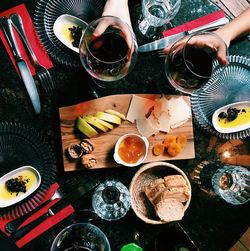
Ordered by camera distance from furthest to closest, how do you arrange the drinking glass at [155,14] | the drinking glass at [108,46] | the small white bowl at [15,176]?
the drinking glass at [155,14]
the small white bowl at [15,176]
the drinking glass at [108,46]

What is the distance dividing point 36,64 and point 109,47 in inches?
12.5

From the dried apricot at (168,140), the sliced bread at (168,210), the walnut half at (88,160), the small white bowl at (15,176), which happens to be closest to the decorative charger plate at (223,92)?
the dried apricot at (168,140)

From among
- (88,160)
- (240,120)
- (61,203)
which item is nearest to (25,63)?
(88,160)

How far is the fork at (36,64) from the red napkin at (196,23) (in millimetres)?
504

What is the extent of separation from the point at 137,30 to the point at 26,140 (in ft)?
2.06

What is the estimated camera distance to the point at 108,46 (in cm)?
138

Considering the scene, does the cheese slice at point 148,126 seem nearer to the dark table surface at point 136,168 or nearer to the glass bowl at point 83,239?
the dark table surface at point 136,168

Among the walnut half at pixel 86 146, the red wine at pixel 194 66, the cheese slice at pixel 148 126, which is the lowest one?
the cheese slice at pixel 148 126

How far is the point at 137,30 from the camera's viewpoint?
1618 millimetres

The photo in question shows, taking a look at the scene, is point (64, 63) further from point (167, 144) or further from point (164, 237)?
point (164, 237)

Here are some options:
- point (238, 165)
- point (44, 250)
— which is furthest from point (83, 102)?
point (238, 165)

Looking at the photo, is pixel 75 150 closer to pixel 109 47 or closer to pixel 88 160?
pixel 88 160

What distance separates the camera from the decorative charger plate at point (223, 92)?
164 centimetres

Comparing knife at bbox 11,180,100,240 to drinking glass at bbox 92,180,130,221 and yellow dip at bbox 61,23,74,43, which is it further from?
yellow dip at bbox 61,23,74,43
